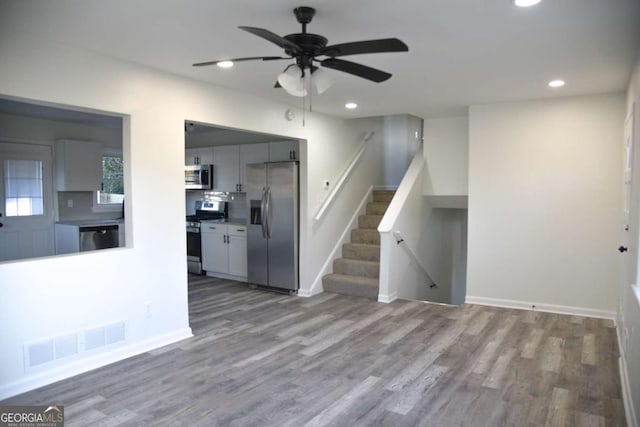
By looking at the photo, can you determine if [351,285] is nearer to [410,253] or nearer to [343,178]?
[410,253]

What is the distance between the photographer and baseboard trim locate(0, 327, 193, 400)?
3061 mm

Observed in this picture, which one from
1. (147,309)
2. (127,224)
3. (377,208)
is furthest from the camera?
(377,208)

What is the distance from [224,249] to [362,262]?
218 centimetres

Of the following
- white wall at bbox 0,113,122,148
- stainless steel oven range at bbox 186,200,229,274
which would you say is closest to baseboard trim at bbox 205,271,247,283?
stainless steel oven range at bbox 186,200,229,274

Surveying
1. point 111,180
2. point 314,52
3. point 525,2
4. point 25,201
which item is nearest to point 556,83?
point 525,2

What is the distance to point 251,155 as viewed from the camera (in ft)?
22.9

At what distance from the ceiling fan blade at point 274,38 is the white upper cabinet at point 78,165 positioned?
529 cm

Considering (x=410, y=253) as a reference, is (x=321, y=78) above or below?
above

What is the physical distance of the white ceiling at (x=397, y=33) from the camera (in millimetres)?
2535

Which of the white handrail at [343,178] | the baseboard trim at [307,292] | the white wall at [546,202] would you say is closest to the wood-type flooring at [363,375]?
the white wall at [546,202]

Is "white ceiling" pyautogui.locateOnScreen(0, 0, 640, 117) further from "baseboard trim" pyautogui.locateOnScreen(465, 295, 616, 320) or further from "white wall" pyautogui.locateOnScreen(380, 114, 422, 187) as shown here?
"white wall" pyautogui.locateOnScreen(380, 114, 422, 187)

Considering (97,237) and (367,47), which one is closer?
(367,47)

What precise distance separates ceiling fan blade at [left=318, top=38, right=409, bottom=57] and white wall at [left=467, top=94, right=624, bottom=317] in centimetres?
349

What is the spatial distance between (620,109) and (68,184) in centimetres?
716
